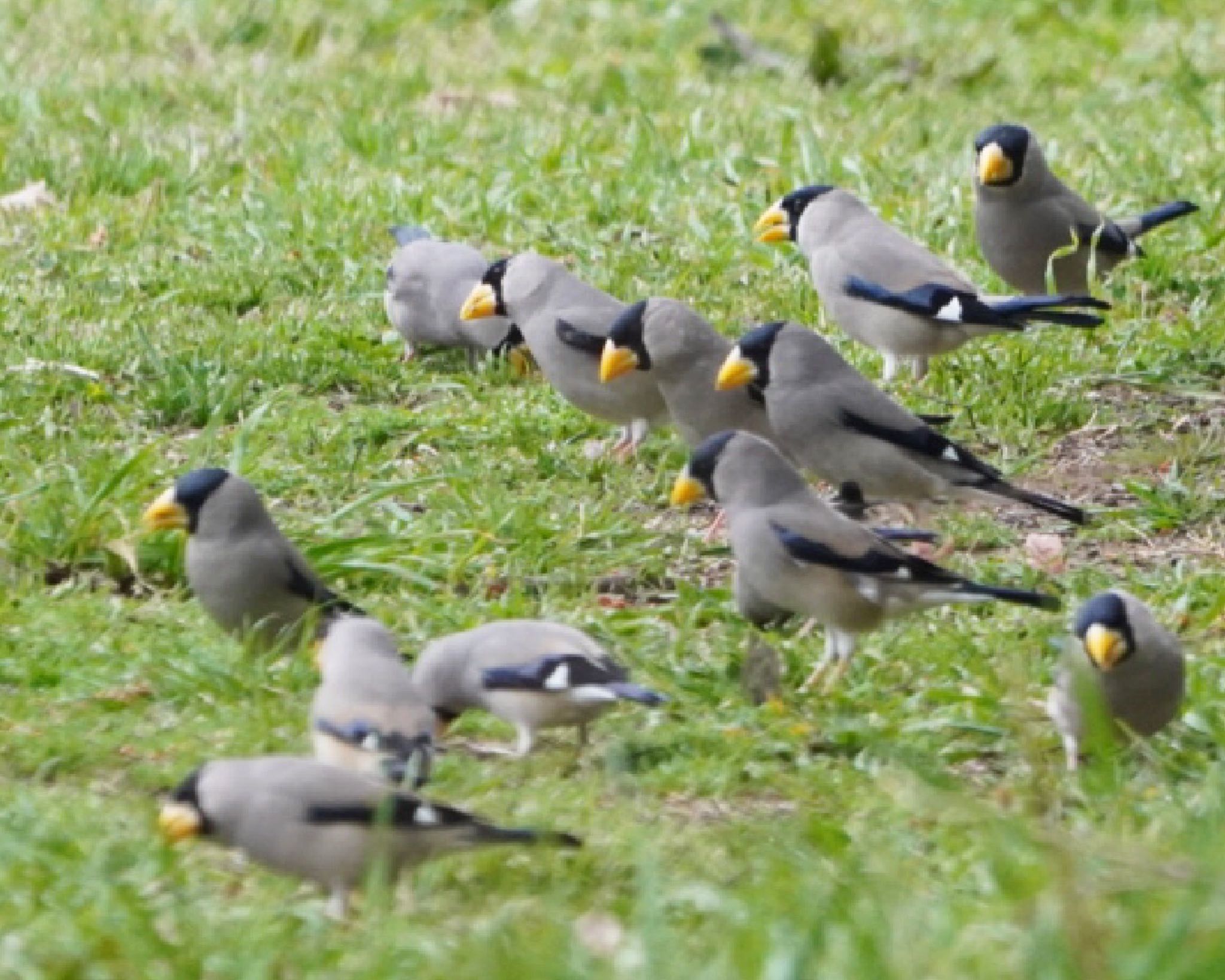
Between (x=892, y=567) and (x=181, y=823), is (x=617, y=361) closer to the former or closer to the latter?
(x=892, y=567)

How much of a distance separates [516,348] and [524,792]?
11.7 feet

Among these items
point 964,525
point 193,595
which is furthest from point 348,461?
point 964,525

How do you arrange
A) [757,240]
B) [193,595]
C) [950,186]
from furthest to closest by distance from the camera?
[950,186]
[757,240]
[193,595]

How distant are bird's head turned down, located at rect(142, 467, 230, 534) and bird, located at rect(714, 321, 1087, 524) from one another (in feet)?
5.39

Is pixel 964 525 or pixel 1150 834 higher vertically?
pixel 1150 834

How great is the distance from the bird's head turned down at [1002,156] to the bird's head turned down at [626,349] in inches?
75.0

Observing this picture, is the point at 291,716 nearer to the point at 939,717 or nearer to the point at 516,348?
the point at 939,717

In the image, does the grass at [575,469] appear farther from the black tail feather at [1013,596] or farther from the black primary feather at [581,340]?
the black primary feather at [581,340]

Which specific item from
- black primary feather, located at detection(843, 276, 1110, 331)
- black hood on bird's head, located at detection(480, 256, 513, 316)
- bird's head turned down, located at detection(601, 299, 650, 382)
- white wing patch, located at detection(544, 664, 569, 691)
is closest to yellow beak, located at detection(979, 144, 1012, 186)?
black primary feather, located at detection(843, 276, 1110, 331)

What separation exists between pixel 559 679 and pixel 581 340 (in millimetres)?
2646

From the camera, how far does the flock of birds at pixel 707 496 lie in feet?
15.0

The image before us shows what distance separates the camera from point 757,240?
9266 millimetres

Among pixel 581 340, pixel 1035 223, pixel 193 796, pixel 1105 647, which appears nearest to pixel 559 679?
pixel 193 796

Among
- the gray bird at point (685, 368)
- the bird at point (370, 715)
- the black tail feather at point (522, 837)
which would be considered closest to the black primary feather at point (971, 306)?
the gray bird at point (685, 368)
